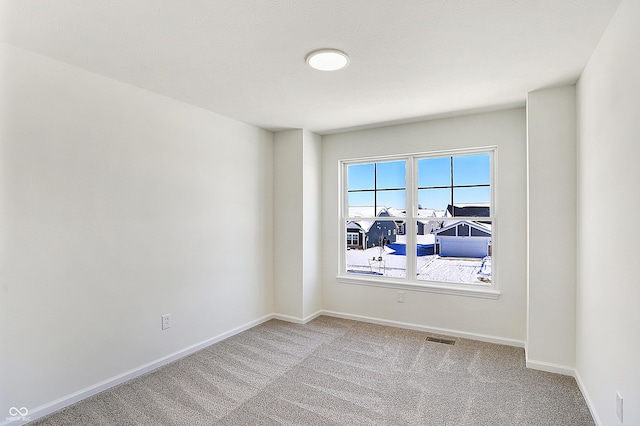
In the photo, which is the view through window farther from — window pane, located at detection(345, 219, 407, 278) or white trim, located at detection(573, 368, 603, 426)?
white trim, located at detection(573, 368, 603, 426)

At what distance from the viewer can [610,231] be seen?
6.23ft

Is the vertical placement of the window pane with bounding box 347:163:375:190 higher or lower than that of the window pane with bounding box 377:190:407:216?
higher

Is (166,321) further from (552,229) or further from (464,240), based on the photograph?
(552,229)

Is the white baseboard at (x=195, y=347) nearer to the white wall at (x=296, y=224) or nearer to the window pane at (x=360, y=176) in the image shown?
the white wall at (x=296, y=224)

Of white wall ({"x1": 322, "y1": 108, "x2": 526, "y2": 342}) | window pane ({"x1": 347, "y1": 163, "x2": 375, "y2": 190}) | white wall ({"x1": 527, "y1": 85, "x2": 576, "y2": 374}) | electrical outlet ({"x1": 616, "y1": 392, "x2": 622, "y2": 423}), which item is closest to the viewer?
electrical outlet ({"x1": 616, "y1": 392, "x2": 622, "y2": 423})

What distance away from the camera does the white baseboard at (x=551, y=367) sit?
2.76 m

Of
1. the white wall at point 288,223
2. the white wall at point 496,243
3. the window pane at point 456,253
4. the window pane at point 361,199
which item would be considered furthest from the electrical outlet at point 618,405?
the white wall at point 288,223

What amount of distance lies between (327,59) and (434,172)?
87.6 inches

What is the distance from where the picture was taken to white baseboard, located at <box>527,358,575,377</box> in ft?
9.05

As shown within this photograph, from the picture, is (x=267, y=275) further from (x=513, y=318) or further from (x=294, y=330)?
(x=513, y=318)

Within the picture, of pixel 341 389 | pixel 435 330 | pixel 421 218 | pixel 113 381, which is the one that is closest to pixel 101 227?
pixel 113 381

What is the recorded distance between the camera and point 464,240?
3.80m

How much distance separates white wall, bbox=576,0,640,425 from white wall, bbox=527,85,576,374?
17cm

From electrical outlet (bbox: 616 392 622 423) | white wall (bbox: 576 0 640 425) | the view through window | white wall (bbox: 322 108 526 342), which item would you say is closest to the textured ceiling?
white wall (bbox: 576 0 640 425)
